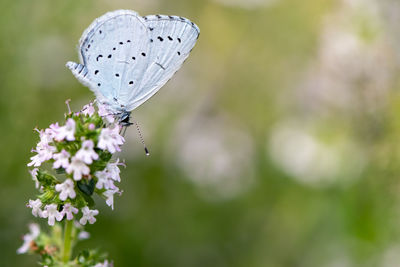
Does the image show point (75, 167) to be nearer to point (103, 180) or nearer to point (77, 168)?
point (77, 168)

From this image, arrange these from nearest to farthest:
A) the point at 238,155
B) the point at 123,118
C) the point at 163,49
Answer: the point at 123,118 → the point at 163,49 → the point at 238,155

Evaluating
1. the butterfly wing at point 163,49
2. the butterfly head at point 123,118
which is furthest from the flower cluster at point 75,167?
the butterfly wing at point 163,49

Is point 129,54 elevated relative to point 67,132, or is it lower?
elevated

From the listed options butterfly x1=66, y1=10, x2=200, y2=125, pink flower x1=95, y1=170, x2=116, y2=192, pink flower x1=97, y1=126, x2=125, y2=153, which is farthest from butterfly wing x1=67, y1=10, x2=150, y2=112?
pink flower x1=95, y1=170, x2=116, y2=192

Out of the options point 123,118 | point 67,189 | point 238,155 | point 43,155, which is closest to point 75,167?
point 67,189

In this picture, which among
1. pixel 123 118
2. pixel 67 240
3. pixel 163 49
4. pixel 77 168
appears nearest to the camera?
pixel 77 168

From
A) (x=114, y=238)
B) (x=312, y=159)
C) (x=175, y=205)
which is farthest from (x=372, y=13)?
(x=114, y=238)

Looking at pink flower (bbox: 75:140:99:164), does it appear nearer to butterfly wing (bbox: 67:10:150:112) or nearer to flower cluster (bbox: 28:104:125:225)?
flower cluster (bbox: 28:104:125:225)

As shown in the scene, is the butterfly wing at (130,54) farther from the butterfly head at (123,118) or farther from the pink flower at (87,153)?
the pink flower at (87,153)
